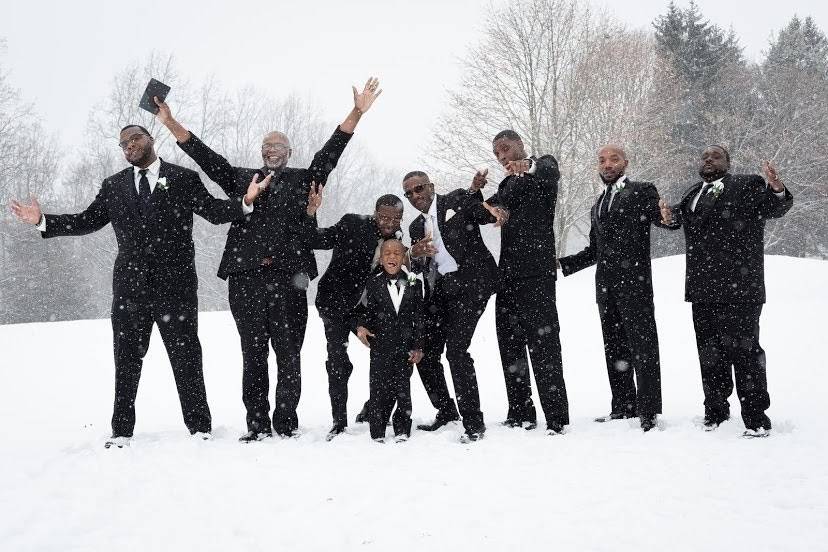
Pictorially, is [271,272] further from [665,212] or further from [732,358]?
[732,358]

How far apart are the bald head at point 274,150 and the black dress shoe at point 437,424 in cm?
251

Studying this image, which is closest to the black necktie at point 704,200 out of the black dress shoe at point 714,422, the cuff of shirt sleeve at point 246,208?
the black dress shoe at point 714,422

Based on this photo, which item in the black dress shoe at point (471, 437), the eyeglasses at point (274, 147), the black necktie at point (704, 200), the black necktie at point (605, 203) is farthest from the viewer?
the black necktie at point (605, 203)

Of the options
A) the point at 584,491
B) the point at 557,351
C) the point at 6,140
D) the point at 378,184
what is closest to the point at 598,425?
the point at 557,351

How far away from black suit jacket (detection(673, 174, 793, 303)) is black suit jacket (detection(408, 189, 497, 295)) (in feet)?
5.25

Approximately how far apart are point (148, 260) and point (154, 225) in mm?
290

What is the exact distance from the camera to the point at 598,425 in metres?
5.70

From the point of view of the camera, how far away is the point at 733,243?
523cm

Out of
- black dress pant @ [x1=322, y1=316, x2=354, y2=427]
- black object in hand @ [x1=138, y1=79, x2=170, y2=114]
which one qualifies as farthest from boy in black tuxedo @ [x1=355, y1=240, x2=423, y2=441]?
black object in hand @ [x1=138, y1=79, x2=170, y2=114]

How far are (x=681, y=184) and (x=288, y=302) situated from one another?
26984mm

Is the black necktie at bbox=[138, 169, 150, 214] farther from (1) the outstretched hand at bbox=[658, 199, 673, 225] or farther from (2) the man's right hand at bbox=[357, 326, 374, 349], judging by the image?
(1) the outstretched hand at bbox=[658, 199, 673, 225]

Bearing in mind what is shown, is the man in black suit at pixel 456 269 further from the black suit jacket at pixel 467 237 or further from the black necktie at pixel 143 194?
the black necktie at pixel 143 194

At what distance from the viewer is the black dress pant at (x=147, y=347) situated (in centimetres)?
537

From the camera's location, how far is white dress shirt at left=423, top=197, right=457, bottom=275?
5617 millimetres
